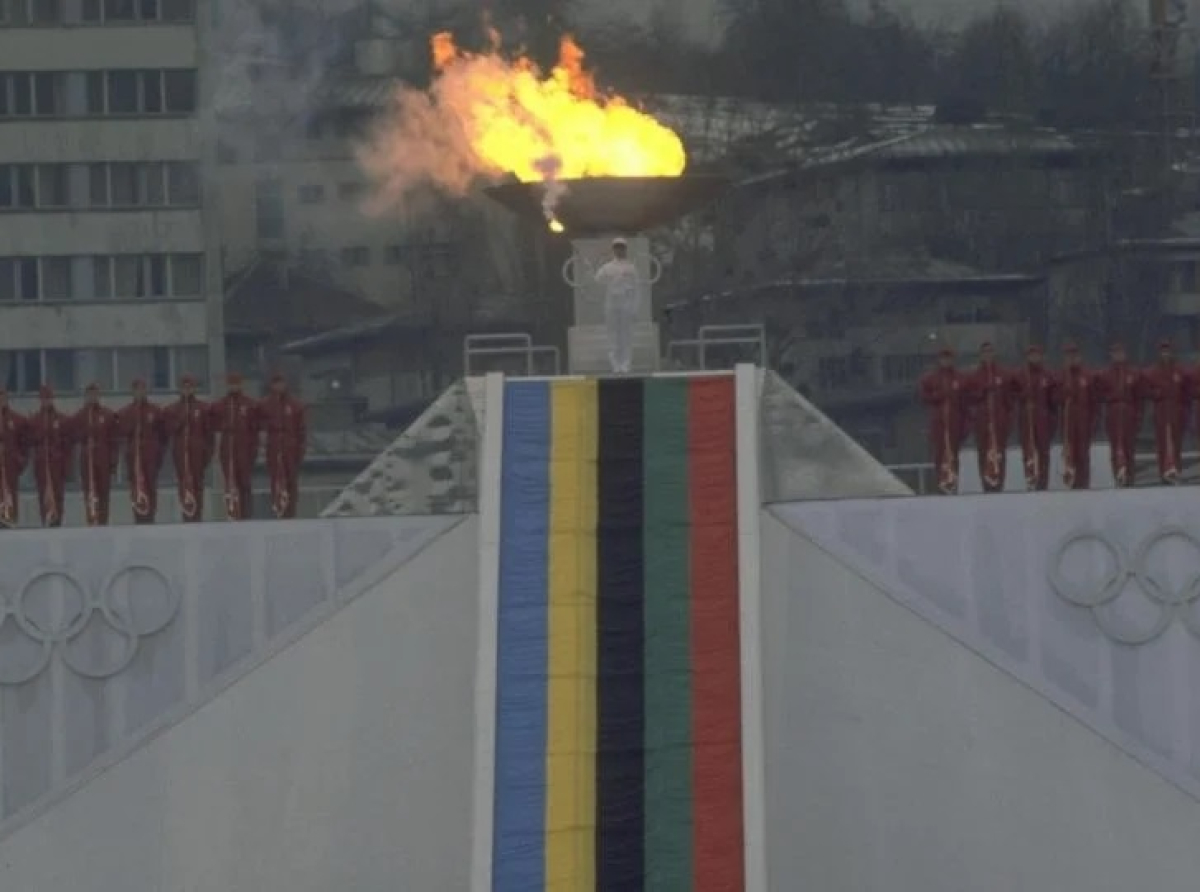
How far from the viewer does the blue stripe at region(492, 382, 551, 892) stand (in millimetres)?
30469

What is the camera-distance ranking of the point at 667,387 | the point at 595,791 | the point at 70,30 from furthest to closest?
the point at 70,30 → the point at 667,387 → the point at 595,791

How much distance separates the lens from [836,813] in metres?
32.2

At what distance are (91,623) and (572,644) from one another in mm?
3845

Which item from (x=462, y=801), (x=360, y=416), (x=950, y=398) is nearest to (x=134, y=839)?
(x=462, y=801)

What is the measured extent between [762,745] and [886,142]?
2806 cm

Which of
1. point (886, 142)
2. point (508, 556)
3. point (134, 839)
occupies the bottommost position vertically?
point (134, 839)

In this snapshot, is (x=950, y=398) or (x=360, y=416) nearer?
(x=950, y=398)

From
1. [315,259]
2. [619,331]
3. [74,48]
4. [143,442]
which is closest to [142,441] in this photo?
[143,442]

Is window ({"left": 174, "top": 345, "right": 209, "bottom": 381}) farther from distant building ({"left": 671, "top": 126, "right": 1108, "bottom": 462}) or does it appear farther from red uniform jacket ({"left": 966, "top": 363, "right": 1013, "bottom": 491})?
red uniform jacket ({"left": 966, "top": 363, "right": 1013, "bottom": 491})

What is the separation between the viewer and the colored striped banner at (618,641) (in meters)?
30.5

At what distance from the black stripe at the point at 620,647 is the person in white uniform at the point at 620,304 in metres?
0.49

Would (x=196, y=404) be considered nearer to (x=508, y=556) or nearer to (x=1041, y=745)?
(x=508, y=556)

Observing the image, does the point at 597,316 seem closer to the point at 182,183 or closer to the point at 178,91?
the point at 178,91

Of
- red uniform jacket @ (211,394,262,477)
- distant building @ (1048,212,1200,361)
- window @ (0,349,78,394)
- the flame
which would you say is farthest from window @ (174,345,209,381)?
red uniform jacket @ (211,394,262,477)
